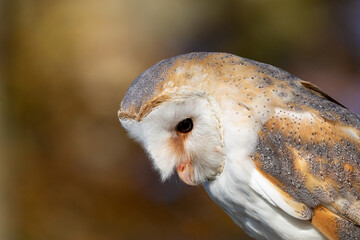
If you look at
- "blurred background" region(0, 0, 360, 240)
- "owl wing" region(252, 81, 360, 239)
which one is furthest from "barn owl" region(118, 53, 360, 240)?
"blurred background" region(0, 0, 360, 240)

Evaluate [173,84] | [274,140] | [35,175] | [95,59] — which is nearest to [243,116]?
[274,140]

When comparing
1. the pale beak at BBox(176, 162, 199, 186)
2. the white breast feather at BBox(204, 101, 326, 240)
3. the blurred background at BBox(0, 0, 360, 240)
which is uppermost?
the blurred background at BBox(0, 0, 360, 240)

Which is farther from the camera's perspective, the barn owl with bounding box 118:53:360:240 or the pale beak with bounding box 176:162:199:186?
the pale beak with bounding box 176:162:199:186

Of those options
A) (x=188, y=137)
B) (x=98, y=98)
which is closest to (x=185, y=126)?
(x=188, y=137)

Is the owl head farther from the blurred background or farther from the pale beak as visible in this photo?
the blurred background

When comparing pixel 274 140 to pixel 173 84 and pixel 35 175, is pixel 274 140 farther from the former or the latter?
pixel 35 175

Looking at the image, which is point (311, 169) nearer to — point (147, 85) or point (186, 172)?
point (186, 172)

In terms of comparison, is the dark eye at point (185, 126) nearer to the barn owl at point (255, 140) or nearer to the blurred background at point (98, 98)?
the barn owl at point (255, 140)
